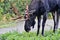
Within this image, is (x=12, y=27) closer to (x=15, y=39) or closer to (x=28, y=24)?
(x=28, y=24)

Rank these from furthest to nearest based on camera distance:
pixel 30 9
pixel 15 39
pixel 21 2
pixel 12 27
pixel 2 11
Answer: pixel 21 2
pixel 2 11
pixel 12 27
pixel 30 9
pixel 15 39

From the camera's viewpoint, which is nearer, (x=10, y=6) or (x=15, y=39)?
(x=15, y=39)

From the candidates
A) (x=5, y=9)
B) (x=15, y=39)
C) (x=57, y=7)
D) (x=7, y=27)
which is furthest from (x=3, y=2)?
(x=15, y=39)

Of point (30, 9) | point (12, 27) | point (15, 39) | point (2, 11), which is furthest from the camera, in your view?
point (2, 11)

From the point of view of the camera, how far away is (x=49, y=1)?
1034 centimetres

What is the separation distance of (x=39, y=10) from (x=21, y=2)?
6.81m

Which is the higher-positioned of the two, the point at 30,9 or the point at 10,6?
the point at 30,9

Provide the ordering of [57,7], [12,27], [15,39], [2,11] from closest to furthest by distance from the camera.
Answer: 1. [15,39]
2. [57,7]
3. [12,27]
4. [2,11]

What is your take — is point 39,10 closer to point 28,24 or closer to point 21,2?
point 28,24

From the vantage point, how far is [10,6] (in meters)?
15.8

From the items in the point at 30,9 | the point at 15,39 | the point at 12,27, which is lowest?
the point at 12,27

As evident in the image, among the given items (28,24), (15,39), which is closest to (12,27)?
(28,24)

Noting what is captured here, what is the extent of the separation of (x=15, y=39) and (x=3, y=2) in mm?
7599

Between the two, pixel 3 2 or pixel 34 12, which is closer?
pixel 34 12
